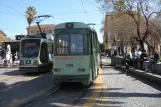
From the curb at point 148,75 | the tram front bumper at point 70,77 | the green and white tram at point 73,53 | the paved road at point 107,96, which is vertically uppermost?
the green and white tram at point 73,53

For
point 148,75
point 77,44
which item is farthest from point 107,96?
point 148,75

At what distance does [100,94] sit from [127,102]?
84.0 inches

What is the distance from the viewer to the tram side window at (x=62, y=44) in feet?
44.9

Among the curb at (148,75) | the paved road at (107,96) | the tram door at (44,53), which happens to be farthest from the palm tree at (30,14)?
the paved road at (107,96)

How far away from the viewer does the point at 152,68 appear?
18203 millimetres

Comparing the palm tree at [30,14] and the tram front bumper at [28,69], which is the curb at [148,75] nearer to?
the tram front bumper at [28,69]

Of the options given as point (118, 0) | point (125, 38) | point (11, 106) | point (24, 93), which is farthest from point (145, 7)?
point (11, 106)

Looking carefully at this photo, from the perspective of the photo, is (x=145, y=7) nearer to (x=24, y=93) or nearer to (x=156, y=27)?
(x=156, y=27)

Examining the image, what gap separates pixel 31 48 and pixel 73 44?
9498mm

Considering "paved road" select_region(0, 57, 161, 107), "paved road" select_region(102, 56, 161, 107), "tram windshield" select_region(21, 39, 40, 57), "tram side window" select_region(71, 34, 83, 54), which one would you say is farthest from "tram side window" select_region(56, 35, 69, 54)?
"tram windshield" select_region(21, 39, 40, 57)

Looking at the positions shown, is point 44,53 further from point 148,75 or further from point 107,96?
point 107,96

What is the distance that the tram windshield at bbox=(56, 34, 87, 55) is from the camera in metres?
13.6

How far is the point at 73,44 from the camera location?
44.7 ft

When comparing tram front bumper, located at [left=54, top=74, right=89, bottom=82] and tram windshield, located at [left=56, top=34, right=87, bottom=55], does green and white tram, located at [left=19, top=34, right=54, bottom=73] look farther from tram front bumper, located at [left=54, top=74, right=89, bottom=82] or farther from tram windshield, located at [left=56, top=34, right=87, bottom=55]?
tram front bumper, located at [left=54, top=74, right=89, bottom=82]
